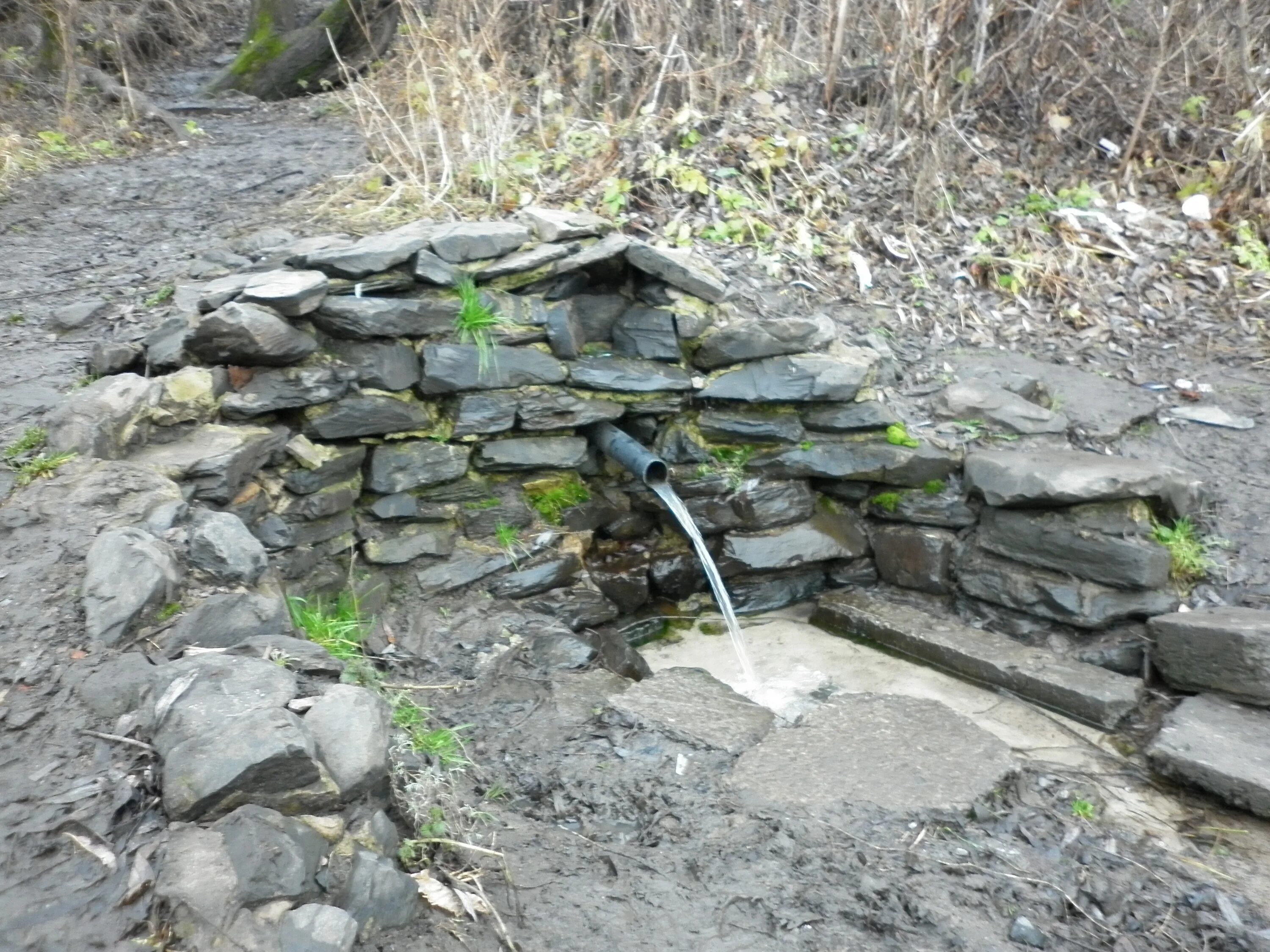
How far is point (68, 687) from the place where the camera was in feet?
7.97

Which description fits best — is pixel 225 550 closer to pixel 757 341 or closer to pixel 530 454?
pixel 530 454

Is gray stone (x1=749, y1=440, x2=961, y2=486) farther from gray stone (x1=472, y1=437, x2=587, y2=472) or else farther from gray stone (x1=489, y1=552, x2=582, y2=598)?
gray stone (x1=489, y1=552, x2=582, y2=598)

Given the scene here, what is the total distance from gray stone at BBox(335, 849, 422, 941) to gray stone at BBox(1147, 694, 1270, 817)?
2.66 meters

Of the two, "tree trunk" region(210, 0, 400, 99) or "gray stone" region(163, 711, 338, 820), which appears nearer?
"gray stone" region(163, 711, 338, 820)

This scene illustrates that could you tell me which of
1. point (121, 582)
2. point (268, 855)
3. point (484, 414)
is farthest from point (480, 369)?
point (268, 855)

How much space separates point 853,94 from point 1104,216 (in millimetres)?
1685

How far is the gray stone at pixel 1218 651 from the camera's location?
12.1 ft

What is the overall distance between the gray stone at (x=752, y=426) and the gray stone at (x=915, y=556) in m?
0.66

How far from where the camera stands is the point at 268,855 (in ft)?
6.50

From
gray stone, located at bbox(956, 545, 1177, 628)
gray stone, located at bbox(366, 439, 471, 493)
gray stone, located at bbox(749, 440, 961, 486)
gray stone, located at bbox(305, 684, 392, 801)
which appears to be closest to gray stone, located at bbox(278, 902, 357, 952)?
gray stone, located at bbox(305, 684, 392, 801)

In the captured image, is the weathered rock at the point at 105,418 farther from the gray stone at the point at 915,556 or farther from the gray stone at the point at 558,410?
the gray stone at the point at 915,556

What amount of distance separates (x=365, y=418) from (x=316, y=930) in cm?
270

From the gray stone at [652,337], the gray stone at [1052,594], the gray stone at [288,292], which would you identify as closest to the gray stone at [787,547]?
the gray stone at [1052,594]

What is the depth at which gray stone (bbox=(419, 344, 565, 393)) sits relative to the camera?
4484mm
